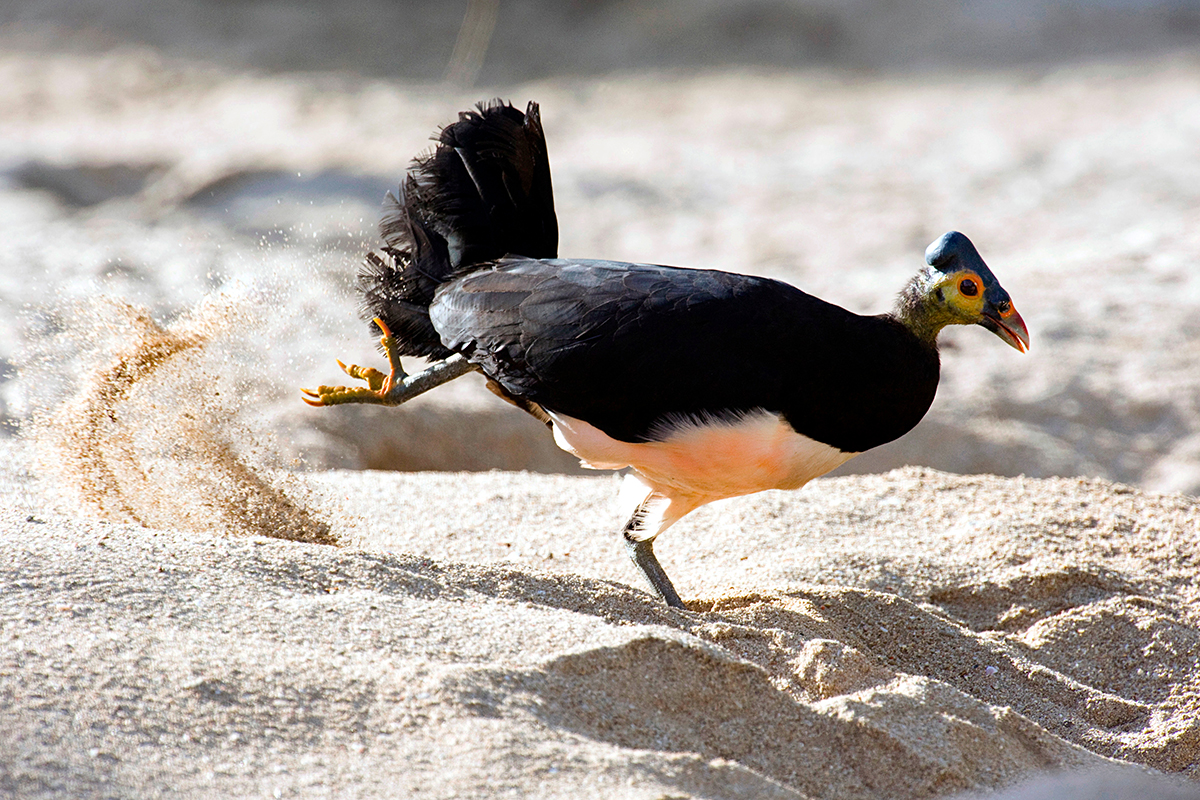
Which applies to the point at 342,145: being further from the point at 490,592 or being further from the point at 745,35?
the point at 490,592

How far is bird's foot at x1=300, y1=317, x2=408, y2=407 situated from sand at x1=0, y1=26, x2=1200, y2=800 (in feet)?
→ 1.30

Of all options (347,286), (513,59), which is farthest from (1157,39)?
(347,286)

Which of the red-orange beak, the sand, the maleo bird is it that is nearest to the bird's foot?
the maleo bird

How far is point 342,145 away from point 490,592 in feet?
23.5

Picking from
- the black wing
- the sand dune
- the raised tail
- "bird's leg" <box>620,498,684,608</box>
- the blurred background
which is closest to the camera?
the sand dune

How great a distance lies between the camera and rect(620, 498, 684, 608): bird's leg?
3139 millimetres

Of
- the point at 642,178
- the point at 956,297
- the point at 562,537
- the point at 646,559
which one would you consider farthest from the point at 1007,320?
the point at 642,178

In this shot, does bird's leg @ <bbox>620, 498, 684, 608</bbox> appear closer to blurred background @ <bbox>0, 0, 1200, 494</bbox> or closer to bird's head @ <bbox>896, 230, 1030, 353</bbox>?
bird's head @ <bbox>896, 230, 1030, 353</bbox>

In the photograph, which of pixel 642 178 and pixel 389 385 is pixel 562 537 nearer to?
pixel 389 385

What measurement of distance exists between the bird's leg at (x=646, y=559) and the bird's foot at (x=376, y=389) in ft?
2.55

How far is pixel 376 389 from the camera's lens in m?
3.44

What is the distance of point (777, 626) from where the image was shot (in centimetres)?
287

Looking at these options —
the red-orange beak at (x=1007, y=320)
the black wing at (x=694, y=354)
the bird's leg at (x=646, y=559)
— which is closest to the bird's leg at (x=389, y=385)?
the black wing at (x=694, y=354)

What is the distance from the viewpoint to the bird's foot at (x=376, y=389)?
3.39m
